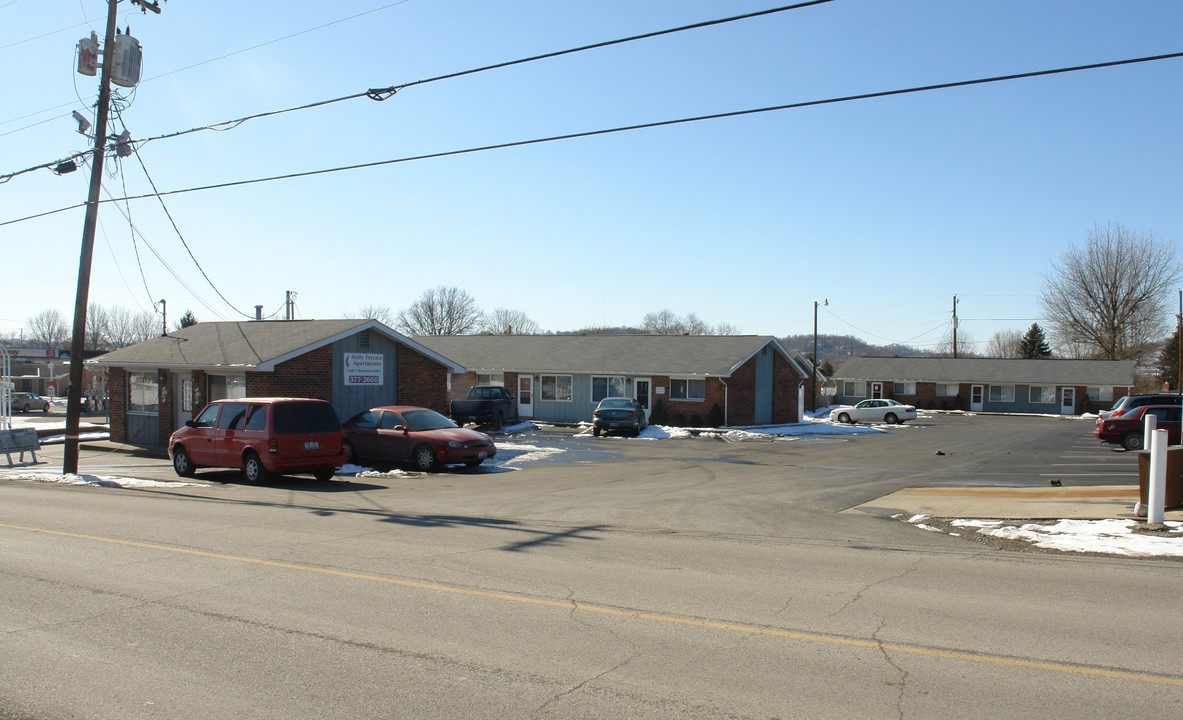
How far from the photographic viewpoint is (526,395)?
43000mm

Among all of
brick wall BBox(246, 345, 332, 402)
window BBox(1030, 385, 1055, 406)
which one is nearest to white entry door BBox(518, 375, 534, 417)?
brick wall BBox(246, 345, 332, 402)

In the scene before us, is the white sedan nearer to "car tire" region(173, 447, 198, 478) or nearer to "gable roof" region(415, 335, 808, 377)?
"gable roof" region(415, 335, 808, 377)

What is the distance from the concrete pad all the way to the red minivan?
10.9 metres

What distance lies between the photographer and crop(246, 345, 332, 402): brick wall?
75.8 feet

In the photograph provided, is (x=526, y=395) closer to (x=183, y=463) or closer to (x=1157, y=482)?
(x=183, y=463)

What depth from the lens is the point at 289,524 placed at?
37.0 feet

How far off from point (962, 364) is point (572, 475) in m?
57.3

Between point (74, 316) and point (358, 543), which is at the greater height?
point (74, 316)

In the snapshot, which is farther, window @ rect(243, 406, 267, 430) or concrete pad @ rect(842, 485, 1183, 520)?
window @ rect(243, 406, 267, 430)

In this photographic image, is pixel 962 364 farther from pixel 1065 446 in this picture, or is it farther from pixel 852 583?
pixel 852 583

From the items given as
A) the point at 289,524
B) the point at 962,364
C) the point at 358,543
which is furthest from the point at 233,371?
the point at 962,364

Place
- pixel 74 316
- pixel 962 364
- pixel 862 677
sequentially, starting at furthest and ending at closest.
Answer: pixel 962 364, pixel 74 316, pixel 862 677

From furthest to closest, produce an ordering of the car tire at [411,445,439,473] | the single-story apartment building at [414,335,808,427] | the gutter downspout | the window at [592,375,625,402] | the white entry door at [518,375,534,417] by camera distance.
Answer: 1. the white entry door at [518,375,534,417]
2. the window at [592,375,625,402]
3. the single-story apartment building at [414,335,808,427]
4. the gutter downspout
5. the car tire at [411,445,439,473]

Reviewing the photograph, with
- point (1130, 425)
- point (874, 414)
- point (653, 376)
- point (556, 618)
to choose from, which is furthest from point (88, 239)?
point (874, 414)
